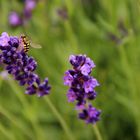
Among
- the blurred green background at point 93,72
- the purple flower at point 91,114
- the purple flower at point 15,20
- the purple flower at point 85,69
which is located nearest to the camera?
the purple flower at point 85,69

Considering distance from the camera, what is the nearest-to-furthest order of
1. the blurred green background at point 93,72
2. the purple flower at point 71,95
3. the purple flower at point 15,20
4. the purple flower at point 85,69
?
the purple flower at point 85,69
the purple flower at point 71,95
the blurred green background at point 93,72
the purple flower at point 15,20

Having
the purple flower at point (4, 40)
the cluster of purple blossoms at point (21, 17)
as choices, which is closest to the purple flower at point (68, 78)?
the purple flower at point (4, 40)

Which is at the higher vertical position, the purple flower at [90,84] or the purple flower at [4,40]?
the purple flower at [4,40]

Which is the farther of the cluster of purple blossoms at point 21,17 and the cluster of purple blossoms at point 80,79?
the cluster of purple blossoms at point 21,17

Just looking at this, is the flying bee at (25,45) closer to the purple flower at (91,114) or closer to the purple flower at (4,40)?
the purple flower at (4,40)

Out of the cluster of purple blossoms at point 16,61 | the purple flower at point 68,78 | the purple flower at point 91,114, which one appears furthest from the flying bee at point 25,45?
the purple flower at point 91,114

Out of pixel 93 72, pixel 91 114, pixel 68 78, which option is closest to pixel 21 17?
pixel 93 72

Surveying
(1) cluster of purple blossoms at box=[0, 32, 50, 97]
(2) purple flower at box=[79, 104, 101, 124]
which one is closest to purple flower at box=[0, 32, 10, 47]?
(1) cluster of purple blossoms at box=[0, 32, 50, 97]

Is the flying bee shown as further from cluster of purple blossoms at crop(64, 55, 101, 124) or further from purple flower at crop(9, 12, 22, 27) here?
purple flower at crop(9, 12, 22, 27)

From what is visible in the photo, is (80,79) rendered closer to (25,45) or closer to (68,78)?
(68,78)

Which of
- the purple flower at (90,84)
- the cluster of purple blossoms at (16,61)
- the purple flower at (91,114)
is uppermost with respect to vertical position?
the cluster of purple blossoms at (16,61)
